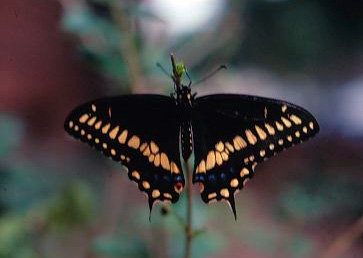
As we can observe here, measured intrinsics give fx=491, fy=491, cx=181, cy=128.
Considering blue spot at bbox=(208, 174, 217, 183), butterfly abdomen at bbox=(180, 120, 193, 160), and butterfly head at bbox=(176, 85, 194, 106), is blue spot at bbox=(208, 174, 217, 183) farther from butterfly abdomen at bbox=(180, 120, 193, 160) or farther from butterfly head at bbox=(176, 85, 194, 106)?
butterfly head at bbox=(176, 85, 194, 106)

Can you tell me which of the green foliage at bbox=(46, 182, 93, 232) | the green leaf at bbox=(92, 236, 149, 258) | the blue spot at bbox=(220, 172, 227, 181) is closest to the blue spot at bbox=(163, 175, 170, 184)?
the blue spot at bbox=(220, 172, 227, 181)

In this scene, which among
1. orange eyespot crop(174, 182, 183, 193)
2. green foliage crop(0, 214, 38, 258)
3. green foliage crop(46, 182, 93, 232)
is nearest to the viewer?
orange eyespot crop(174, 182, 183, 193)

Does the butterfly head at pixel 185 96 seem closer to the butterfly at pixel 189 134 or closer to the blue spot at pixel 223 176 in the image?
the butterfly at pixel 189 134

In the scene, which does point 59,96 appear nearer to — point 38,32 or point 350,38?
point 38,32

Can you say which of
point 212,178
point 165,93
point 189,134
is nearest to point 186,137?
point 189,134

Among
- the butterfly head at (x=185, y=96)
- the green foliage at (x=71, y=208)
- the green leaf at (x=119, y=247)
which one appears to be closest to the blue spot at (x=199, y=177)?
the butterfly head at (x=185, y=96)

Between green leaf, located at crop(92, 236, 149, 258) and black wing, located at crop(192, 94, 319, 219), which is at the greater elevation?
black wing, located at crop(192, 94, 319, 219)
